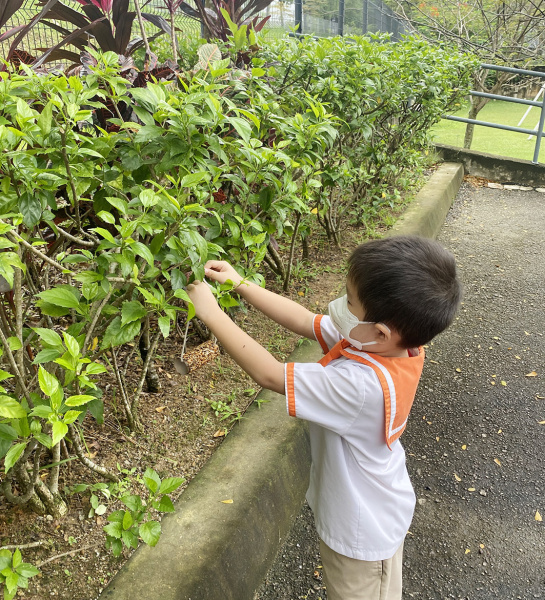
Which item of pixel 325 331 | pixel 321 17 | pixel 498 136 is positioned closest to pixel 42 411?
pixel 325 331

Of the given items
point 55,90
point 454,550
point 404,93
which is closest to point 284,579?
point 454,550

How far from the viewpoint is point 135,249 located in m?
1.38

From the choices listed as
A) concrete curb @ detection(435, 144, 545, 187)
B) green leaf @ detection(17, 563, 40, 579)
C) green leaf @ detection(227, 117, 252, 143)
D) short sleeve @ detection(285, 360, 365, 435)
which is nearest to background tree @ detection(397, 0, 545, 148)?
concrete curb @ detection(435, 144, 545, 187)

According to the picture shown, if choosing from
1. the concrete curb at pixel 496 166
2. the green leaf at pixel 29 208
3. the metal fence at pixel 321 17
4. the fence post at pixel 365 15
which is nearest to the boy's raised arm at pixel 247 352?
the green leaf at pixel 29 208

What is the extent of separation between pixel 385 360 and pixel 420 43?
4.67 metres

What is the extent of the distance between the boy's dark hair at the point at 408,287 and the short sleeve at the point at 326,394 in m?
0.17

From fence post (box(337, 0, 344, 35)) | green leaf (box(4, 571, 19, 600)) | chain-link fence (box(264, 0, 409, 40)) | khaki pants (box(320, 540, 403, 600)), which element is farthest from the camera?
fence post (box(337, 0, 344, 35))

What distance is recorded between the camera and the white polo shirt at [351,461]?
1.49 m

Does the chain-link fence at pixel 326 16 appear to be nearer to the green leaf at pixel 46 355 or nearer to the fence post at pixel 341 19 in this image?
the fence post at pixel 341 19

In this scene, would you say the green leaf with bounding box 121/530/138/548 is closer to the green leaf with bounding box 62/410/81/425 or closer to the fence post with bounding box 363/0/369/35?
the green leaf with bounding box 62/410/81/425

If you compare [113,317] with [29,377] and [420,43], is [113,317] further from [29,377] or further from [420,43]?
[420,43]

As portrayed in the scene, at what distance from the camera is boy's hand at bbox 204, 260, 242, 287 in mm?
1800

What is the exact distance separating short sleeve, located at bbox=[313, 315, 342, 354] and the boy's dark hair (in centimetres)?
32

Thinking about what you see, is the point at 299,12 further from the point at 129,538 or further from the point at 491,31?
the point at 129,538
